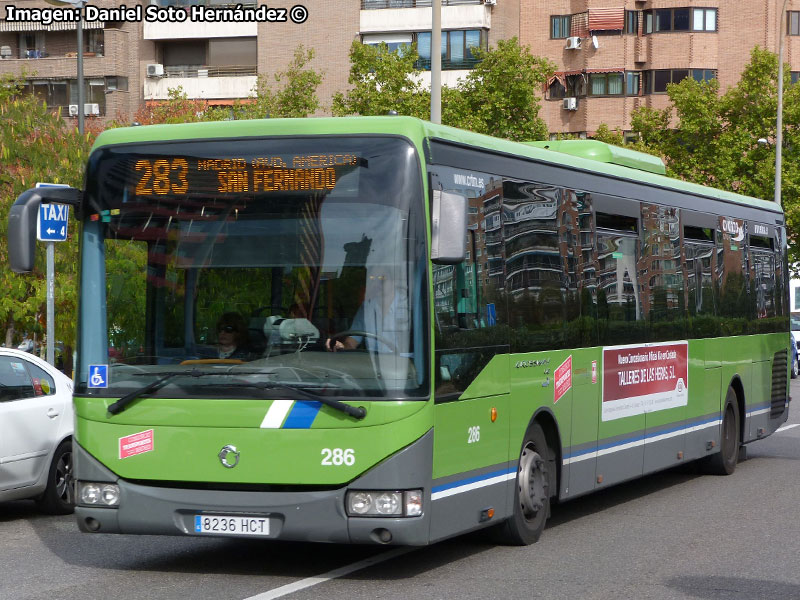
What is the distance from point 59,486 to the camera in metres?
12.1

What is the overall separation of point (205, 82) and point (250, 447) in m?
51.0

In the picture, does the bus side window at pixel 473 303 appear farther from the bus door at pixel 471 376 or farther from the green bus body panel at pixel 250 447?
the green bus body panel at pixel 250 447

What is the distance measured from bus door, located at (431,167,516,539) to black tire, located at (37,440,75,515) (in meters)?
4.39

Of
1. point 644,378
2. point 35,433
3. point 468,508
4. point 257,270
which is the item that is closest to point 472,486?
point 468,508

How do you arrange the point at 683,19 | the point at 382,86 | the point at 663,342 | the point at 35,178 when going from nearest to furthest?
the point at 663,342
the point at 35,178
the point at 382,86
the point at 683,19

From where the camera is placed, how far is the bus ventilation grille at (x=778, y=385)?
1719 centimetres

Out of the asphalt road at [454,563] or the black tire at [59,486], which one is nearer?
the asphalt road at [454,563]

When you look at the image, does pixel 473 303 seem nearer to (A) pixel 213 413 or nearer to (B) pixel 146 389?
(A) pixel 213 413

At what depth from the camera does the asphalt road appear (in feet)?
27.3

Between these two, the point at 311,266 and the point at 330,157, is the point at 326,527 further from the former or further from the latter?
the point at 330,157

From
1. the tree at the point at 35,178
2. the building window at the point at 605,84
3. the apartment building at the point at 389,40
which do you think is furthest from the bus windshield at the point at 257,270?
the building window at the point at 605,84

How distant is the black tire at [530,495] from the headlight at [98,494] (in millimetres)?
2753

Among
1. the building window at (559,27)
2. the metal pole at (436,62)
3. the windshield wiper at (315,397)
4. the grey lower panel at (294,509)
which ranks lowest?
the grey lower panel at (294,509)

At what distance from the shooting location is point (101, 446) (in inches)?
341
